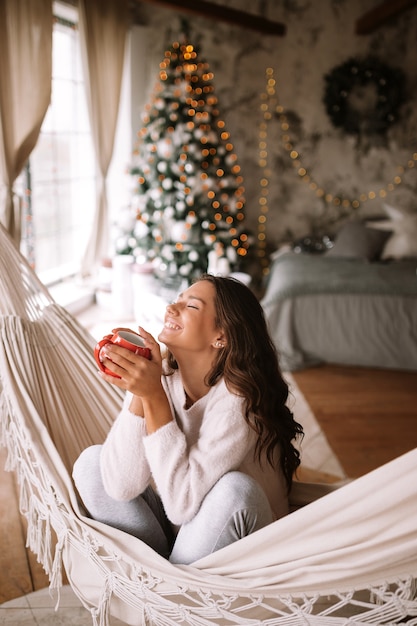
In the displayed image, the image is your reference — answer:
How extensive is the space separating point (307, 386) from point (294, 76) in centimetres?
295

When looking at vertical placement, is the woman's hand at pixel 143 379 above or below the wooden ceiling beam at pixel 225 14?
below

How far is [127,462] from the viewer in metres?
1.37

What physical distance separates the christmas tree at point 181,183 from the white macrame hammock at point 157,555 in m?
2.88

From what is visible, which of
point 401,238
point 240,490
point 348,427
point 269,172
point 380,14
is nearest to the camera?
point 240,490

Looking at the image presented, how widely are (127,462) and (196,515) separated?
0.59 ft

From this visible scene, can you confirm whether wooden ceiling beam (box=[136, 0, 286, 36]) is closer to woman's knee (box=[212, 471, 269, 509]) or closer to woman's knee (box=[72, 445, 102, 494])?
woman's knee (box=[72, 445, 102, 494])

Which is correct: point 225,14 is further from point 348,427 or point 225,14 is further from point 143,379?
point 143,379

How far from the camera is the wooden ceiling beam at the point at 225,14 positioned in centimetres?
414

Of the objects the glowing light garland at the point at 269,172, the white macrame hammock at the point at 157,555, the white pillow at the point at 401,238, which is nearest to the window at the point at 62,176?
the glowing light garland at the point at 269,172

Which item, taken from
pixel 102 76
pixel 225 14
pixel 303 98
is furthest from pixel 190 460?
pixel 303 98

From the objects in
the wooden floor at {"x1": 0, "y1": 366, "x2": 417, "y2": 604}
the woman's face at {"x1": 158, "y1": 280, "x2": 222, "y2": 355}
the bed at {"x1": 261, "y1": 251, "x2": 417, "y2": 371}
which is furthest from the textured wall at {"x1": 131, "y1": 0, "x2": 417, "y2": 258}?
the woman's face at {"x1": 158, "y1": 280, "x2": 222, "y2": 355}

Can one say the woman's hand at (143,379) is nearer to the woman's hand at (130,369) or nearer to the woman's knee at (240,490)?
the woman's hand at (130,369)

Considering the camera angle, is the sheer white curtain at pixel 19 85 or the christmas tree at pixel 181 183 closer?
the sheer white curtain at pixel 19 85

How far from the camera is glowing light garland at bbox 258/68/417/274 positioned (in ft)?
17.7
